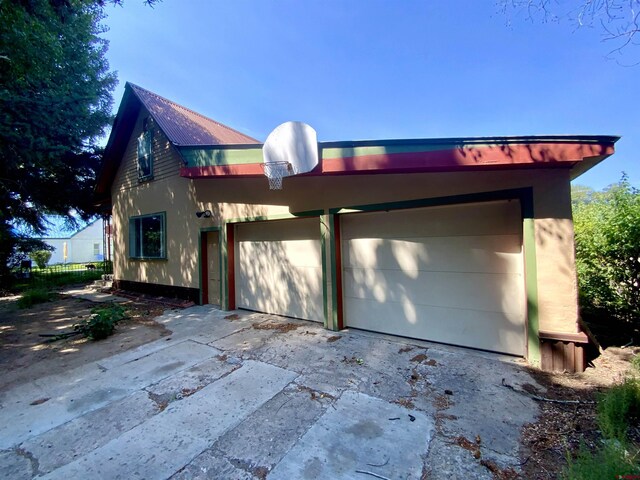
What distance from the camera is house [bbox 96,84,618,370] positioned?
3.54 metres

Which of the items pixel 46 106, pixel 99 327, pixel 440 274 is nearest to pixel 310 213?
pixel 440 274

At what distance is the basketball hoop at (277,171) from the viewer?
14.4ft

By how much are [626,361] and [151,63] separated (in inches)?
500

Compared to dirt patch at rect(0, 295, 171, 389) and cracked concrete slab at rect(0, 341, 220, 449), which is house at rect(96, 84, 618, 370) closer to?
dirt patch at rect(0, 295, 171, 389)

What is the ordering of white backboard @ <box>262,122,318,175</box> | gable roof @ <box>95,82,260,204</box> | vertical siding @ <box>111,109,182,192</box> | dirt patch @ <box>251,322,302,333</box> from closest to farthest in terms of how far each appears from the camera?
white backboard @ <box>262,122,318,175</box>
dirt patch @ <box>251,322,302,333</box>
vertical siding @ <box>111,109,182,192</box>
gable roof @ <box>95,82,260,204</box>

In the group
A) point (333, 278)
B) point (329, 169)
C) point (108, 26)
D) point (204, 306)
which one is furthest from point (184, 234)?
Result: point (108, 26)

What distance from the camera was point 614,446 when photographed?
1.96 meters

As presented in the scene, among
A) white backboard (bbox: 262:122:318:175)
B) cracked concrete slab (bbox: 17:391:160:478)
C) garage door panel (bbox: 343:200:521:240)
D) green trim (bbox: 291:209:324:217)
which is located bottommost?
cracked concrete slab (bbox: 17:391:160:478)

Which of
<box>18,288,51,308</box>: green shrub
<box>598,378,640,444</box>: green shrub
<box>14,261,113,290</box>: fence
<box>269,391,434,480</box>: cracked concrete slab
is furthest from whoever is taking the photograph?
<box>14,261,113,290</box>: fence

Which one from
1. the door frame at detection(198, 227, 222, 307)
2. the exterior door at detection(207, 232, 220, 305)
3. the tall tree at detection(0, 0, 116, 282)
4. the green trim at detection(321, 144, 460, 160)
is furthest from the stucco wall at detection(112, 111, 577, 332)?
the tall tree at detection(0, 0, 116, 282)

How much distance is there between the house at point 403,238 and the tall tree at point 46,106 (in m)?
2.41

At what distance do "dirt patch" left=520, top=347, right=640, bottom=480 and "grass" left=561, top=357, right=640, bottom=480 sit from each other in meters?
0.10

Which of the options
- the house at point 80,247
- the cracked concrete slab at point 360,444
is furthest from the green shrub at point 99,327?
the house at point 80,247

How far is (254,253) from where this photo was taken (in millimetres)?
6781
